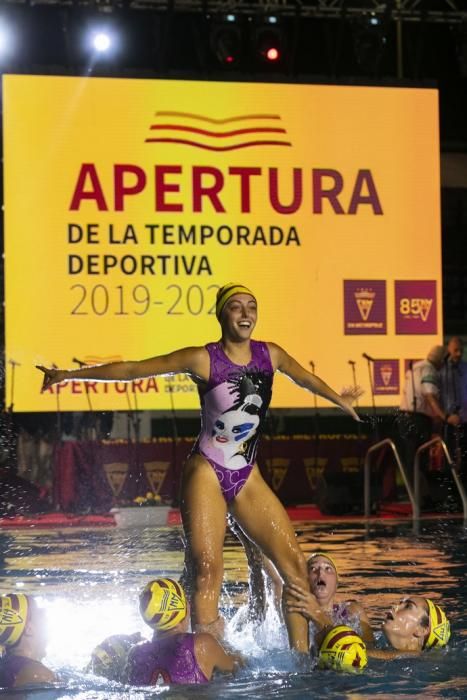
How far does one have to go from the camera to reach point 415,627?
18.7 feet

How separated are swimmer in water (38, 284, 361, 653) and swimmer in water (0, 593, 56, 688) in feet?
2.39

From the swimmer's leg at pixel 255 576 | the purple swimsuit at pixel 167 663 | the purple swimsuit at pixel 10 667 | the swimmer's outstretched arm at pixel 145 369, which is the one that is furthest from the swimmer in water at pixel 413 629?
the purple swimsuit at pixel 10 667

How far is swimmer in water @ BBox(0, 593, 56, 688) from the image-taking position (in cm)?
513

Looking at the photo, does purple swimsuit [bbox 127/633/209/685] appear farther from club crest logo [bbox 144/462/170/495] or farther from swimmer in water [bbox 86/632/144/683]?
club crest logo [bbox 144/462/170/495]

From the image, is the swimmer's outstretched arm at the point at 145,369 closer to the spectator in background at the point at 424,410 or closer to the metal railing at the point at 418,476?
the metal railing at the point at 418,476

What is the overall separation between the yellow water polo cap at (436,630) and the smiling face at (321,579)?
524 millimetres

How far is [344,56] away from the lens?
18.3 m

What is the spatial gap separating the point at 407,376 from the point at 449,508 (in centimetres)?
156

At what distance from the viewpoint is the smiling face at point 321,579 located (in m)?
6.05

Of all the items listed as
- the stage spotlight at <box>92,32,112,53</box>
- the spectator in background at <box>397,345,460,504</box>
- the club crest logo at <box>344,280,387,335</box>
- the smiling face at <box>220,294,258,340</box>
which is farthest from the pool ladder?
the smiling face at <box>220,294,258,340</box>

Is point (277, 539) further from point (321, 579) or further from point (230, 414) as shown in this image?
point (230, 414)

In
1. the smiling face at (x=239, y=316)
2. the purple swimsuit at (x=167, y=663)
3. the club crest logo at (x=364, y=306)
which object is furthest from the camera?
the club crest logo at (x=364, y=306)

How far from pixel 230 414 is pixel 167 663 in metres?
1.28

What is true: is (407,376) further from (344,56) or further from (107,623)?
(107,623)
